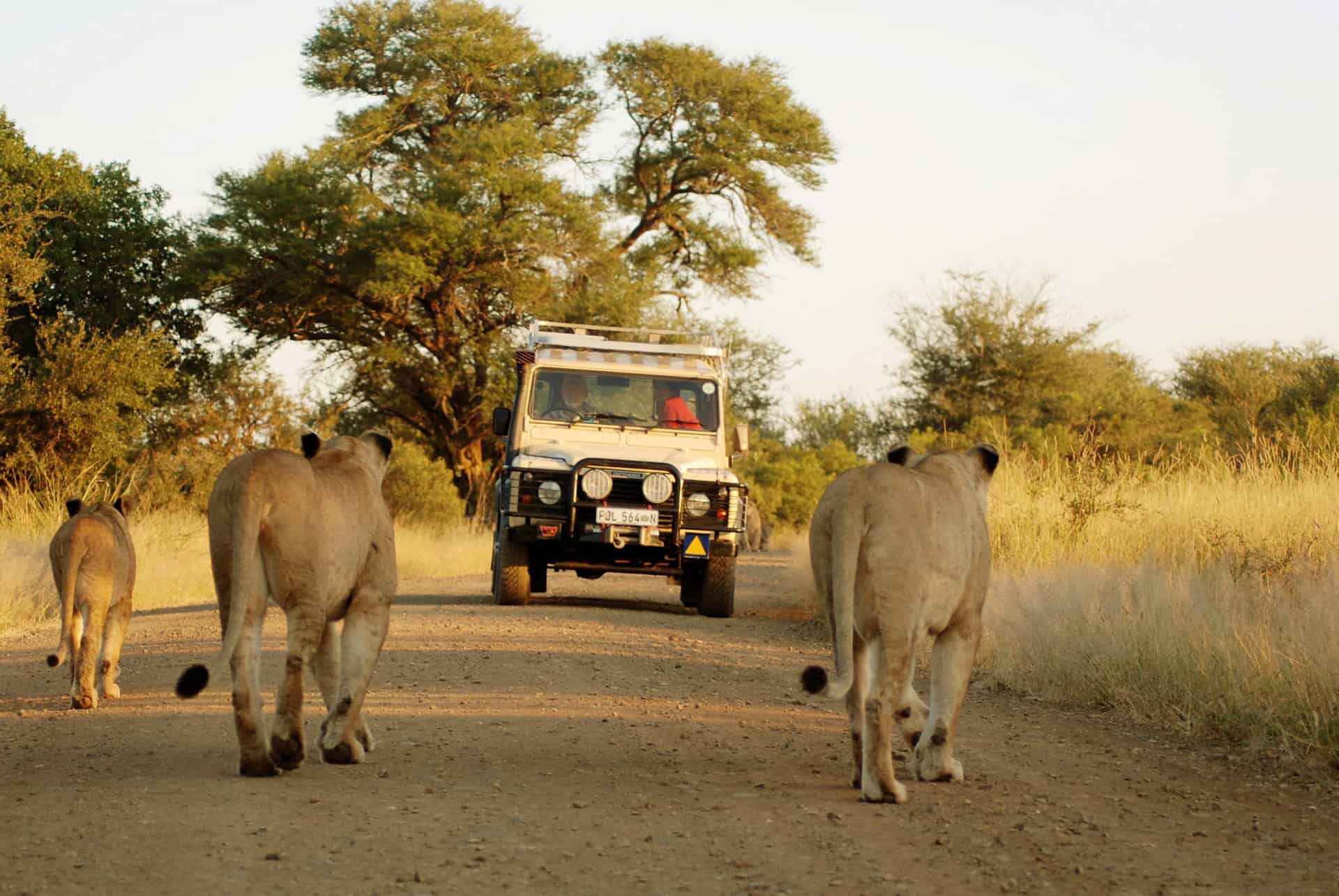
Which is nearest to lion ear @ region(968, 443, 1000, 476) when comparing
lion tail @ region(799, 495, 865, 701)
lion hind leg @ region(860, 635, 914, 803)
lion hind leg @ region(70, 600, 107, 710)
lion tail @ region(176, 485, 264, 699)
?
lion tail @ region(799, 495, 865, 701)

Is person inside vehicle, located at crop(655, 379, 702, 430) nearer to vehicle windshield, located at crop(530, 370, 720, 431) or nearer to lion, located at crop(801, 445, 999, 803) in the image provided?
vehicle windshield, located at crop(530, 370, 720, 431)

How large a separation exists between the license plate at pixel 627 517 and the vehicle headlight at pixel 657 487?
135 millimetres

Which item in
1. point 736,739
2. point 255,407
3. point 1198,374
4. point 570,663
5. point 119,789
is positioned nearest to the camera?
point 119,789

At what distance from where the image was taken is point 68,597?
28.1ft

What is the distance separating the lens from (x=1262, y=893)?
14.6 feet

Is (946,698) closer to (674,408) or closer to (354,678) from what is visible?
(354,678)

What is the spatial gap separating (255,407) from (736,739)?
2130 cm

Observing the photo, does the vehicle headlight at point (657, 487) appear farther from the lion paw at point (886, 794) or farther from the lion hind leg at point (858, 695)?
the lion paw at point (886, 794)

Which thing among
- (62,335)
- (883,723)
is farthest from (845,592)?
(62,335)

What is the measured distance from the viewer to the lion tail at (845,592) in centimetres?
570

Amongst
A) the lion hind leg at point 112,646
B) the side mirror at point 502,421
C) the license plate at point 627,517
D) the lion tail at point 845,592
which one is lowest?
the lion hind leg at point 112,646

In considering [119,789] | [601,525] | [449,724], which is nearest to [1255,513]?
[601,525]

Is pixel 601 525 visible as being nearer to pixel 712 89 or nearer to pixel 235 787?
pixel 235 787

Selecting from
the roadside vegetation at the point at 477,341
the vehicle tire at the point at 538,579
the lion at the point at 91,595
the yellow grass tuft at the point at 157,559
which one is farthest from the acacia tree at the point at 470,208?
the lion at the point at 91,595
